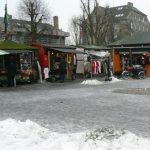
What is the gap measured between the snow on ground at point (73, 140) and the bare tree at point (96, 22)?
4765 cm

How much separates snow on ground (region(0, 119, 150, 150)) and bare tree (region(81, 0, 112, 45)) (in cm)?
4765

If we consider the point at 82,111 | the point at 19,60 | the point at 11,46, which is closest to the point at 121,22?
the point at 19,60

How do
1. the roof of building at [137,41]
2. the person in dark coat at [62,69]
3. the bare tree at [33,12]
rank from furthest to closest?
1. the bare tree at [33,12]
2. the roof of building at [137,41]
3. the person in dark coat at [62,69]

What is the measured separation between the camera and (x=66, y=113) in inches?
509

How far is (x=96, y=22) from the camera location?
196ft

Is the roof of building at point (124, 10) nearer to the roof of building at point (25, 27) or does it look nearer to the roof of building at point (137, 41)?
the roof of building at point (25, 27)

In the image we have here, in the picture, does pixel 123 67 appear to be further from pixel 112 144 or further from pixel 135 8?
pixel 135 8

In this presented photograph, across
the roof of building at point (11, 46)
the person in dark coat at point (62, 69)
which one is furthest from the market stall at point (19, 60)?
the person in dark coat at point (62, 69)

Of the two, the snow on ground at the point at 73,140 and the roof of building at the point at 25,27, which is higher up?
the roof of building at the point at 25,27

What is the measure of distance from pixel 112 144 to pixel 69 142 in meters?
0.87

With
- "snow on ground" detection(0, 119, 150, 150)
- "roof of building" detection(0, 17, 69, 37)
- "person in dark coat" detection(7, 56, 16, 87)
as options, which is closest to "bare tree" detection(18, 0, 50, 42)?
"roof of building" detection(0, 17, 69, 37)

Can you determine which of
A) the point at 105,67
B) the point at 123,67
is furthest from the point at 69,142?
the point at 123,67

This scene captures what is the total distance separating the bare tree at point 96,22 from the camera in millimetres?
56997

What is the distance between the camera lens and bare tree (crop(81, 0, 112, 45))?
5700 cm
